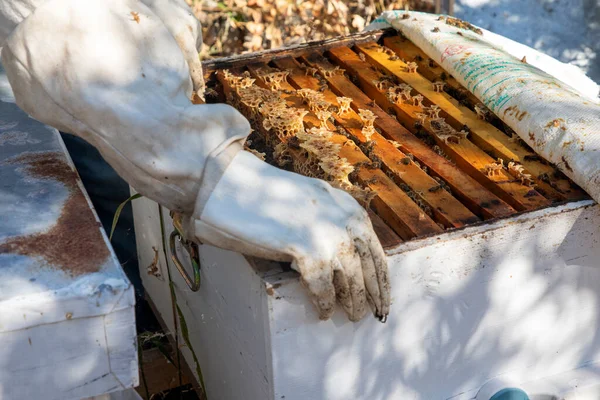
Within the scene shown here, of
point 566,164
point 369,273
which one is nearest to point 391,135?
point 566,164

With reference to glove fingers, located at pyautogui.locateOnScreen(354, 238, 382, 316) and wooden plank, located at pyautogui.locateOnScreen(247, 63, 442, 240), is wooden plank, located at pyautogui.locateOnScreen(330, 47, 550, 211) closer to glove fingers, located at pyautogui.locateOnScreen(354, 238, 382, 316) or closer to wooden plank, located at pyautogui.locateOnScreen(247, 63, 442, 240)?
wooden plank, located at pyautogui.locateOnScreen(247, 63, 442, 240)

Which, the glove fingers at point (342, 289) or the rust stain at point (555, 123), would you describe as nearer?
the glove fingers at point (342, 289)

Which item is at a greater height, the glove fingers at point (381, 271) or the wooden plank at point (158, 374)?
the glove fingers at point (381, 271)

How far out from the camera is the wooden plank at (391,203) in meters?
2.05

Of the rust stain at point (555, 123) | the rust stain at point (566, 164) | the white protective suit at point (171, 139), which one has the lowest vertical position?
the rust stain at point (566, 164)

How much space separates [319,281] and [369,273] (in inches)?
5.5

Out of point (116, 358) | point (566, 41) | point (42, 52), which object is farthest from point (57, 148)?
point (566, 41)

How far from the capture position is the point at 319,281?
1775mm

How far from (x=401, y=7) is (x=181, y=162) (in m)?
4.86

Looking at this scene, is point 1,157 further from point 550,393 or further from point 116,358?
point 550,393

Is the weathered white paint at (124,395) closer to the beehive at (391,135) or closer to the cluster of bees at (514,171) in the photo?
the beehive at (391,135)

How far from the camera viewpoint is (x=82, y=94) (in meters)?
1.73

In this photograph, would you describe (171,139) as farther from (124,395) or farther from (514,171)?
(514,171)

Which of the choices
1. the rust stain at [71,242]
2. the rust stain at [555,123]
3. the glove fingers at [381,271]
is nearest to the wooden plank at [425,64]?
the rust stain at [555,123]
